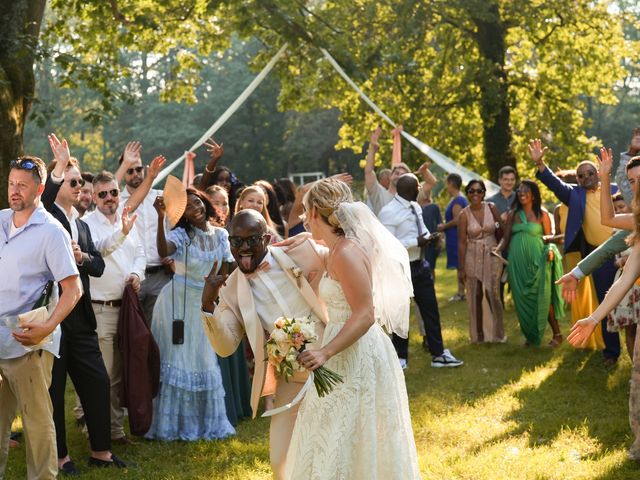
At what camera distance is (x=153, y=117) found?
57.8 metres

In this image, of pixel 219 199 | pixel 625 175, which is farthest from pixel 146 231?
pixel 625 175

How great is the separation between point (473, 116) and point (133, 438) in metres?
16.6

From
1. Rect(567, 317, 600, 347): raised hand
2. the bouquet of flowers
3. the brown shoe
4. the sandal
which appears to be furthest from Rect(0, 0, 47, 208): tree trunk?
the sandal

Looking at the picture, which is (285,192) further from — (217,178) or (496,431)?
(496,431)

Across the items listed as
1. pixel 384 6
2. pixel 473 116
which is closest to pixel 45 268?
pixel 384 6

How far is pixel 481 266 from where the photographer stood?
13.0m

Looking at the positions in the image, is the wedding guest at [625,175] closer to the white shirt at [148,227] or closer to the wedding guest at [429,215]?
the white shirt at [148,227]

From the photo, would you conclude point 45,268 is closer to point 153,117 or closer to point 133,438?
point 133,438

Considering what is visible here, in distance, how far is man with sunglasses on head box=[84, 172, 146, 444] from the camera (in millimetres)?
8086

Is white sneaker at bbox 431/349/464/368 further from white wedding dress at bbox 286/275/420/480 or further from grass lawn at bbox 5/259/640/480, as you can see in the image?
white wedding dress at bbox 286/275/420/480

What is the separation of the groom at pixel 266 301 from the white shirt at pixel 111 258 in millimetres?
2509

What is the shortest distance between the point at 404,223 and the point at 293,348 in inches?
Answer: 263

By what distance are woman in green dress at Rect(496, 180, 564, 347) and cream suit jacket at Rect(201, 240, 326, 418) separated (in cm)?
732

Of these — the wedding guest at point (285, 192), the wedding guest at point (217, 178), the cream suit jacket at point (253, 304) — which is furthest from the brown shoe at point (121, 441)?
the wedding guest at point (285, 192)
